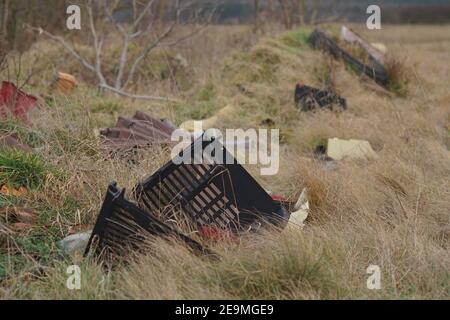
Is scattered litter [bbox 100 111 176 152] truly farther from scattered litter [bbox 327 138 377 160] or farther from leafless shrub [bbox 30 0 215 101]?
leafless shrub [bbox 30 0 215 101]

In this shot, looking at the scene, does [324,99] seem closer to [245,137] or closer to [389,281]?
[245,137]

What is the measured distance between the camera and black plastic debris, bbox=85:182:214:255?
3422mm

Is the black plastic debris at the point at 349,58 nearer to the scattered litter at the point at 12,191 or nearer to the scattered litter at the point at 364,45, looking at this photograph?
the scattered litter at the point at 364,45

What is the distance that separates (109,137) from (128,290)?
2562 mm

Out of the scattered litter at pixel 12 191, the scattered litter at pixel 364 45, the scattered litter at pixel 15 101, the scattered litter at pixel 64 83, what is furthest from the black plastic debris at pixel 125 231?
the scattered litter at pixel 364 45

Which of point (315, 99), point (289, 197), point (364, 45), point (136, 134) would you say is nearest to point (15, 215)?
point (136, 134)

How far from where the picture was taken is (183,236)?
3.46m

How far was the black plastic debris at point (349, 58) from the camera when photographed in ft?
32.9

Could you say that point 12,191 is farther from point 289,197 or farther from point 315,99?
point 315,99

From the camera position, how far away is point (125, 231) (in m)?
3.46

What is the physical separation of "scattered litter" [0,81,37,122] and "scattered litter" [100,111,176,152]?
2.32ft

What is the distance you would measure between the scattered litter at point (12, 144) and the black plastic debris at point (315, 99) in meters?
4.20

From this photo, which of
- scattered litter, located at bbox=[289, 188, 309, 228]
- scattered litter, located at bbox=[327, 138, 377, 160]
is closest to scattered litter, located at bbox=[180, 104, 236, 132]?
scattered litter, located at bbox=[327, 138, 377, 160]
